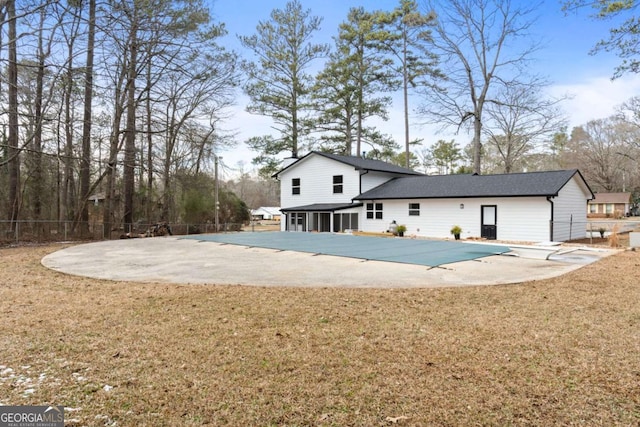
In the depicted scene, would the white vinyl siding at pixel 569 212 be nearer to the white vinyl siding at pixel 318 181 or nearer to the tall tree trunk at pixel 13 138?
the white vinyl siding at pixel 318 181

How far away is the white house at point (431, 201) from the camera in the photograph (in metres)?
16.5

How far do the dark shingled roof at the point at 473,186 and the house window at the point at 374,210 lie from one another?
2.00ft

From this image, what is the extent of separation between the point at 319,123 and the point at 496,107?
13.7m

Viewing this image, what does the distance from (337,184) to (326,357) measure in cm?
1984

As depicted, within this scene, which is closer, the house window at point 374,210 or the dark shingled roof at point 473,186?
the dark shingled roof at point 473,186

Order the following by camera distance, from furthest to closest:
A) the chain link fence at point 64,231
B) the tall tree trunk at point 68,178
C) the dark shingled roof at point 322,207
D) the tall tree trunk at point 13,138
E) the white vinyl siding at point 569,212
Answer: the dark shingled roof at point 322,207 < the tall tree trunk at point 68,178 < the white vinyl siding at point 569,212 < the chain link fence at point 64,231 < the tall tree trunk at point 13,138

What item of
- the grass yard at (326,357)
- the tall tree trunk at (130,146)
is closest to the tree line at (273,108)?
the tall tree trunk at (130,146)

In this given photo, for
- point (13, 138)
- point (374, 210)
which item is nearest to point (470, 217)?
point (374, 210)

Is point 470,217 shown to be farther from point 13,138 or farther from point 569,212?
point 13,138

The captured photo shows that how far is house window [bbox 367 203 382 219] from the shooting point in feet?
70.3

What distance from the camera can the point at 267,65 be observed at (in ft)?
92.1

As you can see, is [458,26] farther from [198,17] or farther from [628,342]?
[628,342]

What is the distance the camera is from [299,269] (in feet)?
28.5

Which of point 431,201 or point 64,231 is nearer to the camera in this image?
point 64,231
